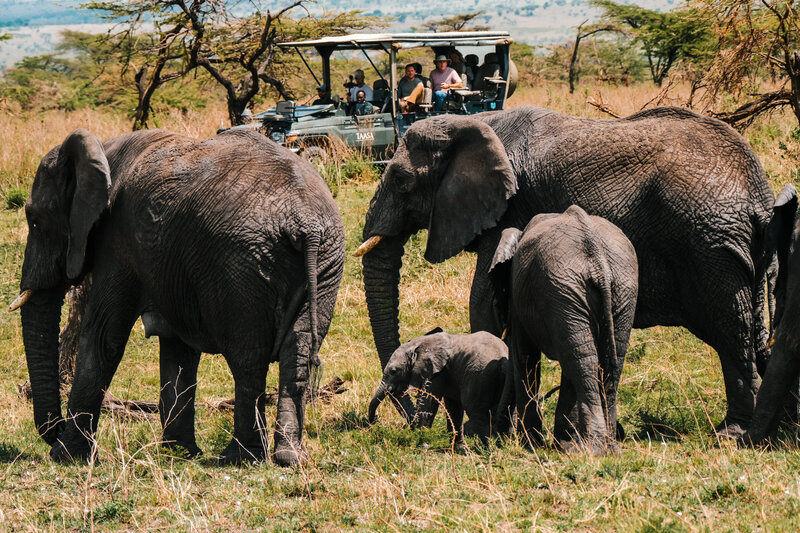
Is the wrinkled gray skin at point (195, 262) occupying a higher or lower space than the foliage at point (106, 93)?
higher

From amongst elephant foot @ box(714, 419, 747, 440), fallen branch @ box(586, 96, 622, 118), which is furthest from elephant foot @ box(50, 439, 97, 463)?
fallen branch @ box(586, 96, 622, 118)

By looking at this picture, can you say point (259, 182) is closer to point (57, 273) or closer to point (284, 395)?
point (284, 395)

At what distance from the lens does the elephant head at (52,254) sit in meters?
7.18

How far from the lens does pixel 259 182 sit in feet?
21.7

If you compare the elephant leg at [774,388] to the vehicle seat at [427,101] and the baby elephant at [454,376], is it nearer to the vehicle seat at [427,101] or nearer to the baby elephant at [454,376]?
the baby elephant at [454,376]

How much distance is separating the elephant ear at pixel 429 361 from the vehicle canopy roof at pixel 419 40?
10905 millimetres

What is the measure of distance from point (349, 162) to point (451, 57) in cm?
337

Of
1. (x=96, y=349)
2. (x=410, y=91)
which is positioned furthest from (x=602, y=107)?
(x=96, y=349)

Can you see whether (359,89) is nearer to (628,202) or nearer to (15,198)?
(15,198)

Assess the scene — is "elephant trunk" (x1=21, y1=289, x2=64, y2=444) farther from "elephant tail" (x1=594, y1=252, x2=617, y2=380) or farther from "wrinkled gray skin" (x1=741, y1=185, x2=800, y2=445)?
"wrinkled gray skin" (x1=741, y1=185, x2=800, y2=445)

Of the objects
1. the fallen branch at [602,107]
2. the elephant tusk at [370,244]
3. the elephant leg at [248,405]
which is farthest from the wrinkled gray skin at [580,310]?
the fallen branch at [602,107]

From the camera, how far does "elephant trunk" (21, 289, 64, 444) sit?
747cm

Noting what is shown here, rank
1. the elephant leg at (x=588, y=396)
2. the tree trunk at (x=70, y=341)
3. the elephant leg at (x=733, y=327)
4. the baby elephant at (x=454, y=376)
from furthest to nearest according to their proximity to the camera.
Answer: the tree trunk at (x=70, y=341)
the elephant leg at (x=733, y=327)
the baby elephant at (x=454, y=376)
the elephant leg at (x=588, y=396)

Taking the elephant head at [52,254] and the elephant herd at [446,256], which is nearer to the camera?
the elephant herd at [446,256]
